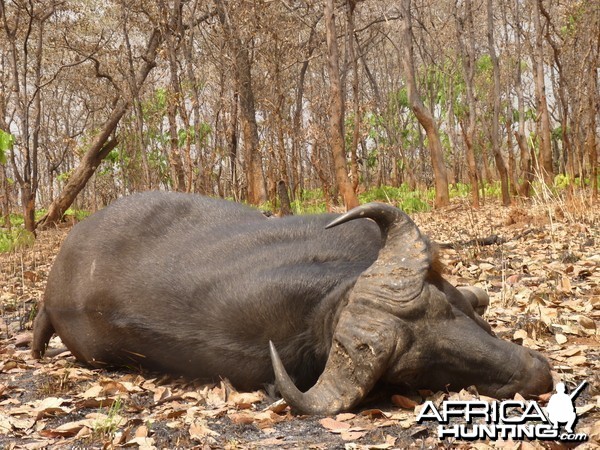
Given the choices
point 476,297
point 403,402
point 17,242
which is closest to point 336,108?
point 17,242

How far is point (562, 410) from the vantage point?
266 cm

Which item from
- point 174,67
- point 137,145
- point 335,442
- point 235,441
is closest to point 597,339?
point 335,442

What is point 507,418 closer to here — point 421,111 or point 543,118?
point 421,111

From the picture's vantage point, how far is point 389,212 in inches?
125

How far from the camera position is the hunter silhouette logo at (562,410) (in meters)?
2.60

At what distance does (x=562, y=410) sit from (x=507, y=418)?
0.67 feet

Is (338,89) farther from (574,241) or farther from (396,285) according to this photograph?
(396,285)

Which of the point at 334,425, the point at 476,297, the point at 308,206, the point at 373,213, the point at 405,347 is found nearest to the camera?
the point at 334,425

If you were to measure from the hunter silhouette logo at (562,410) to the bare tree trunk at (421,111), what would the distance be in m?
10.2

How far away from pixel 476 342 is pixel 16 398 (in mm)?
2373

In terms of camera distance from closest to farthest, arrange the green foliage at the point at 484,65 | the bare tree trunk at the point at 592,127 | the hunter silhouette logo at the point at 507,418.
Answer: the hunter silhouette logo at the point at 507,418 < the bare tree trunk at the point at 592,127 < the green foliage at the point at 484,65

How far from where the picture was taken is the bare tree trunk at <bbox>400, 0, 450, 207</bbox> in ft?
41.8

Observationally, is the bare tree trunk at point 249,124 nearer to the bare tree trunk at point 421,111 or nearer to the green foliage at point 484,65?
the bare tree trunk at point 421,111

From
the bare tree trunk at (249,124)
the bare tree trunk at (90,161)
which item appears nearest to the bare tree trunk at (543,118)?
the bare tree trunk at (249,124)
